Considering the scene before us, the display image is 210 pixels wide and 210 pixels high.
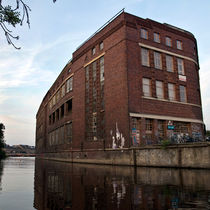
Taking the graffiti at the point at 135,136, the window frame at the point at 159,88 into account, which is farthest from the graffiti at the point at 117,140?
the window frame at the point at 159,88

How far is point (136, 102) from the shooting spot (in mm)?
27594

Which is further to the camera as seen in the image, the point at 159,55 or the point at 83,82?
the point at 83,82

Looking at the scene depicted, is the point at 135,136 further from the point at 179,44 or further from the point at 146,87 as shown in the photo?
the point at 179,44

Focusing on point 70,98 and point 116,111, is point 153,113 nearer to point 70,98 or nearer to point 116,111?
point 116,111

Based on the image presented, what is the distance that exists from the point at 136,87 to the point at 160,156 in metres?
9.96

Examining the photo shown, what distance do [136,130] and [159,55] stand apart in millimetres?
11336

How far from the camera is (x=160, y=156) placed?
67.6 feet

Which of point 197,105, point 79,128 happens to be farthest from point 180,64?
point 79,128

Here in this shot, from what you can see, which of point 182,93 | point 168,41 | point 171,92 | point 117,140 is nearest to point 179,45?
point 168,41

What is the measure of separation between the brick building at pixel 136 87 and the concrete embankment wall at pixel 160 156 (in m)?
1.17

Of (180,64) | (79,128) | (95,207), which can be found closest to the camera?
(95,207)

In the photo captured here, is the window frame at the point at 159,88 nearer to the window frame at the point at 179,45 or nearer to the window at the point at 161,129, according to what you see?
the window at the point at 161,129

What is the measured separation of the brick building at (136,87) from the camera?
27.8 metres

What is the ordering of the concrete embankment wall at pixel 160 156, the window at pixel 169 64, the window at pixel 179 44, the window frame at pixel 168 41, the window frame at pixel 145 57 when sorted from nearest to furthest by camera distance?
the concrete embankment wall at pixel 160 156 < the window frame at pixel 145 57 < the window at pixel 169 64 < the window frame at pixel 168 41 < the window at pixel 179 44
